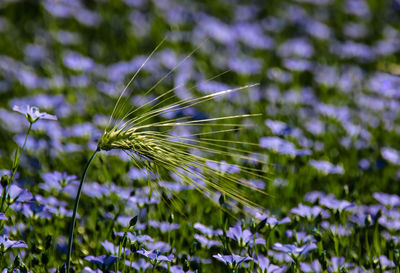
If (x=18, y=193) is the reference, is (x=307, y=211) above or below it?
below

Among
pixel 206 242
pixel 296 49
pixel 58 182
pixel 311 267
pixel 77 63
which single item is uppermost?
pixel 296 49

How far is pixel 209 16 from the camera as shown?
548 cm

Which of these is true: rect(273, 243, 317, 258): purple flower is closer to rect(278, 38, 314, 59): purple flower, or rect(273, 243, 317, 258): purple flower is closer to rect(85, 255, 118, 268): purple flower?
rect(85, 255, 118, 268): purple flower

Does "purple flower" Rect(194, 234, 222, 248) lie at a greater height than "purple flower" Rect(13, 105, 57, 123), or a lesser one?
lesser

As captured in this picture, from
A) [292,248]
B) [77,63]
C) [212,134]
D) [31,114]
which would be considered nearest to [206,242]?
[292,248]

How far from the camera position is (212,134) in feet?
10.8

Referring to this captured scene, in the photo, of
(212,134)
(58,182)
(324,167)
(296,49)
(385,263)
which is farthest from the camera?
(296,49)

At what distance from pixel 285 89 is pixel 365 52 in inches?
47.0

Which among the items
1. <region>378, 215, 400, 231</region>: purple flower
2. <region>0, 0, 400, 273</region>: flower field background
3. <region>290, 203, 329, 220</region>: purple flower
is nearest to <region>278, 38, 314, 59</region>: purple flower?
<region>0, 0, 400, 273</region>: flower field background

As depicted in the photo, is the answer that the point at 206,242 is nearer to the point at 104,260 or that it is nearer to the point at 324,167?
the point at 104,260

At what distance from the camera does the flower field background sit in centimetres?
195

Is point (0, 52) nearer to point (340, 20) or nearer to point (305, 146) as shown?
point (305, 146)

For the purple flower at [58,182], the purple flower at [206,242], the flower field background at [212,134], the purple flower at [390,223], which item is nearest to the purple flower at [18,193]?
the flower field background at [212,134]

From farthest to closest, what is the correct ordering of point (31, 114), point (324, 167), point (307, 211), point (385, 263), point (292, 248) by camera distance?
point (324, 167)
point (307, 211)
point (385, 263)
point (292, 248)
point (31, 114)
